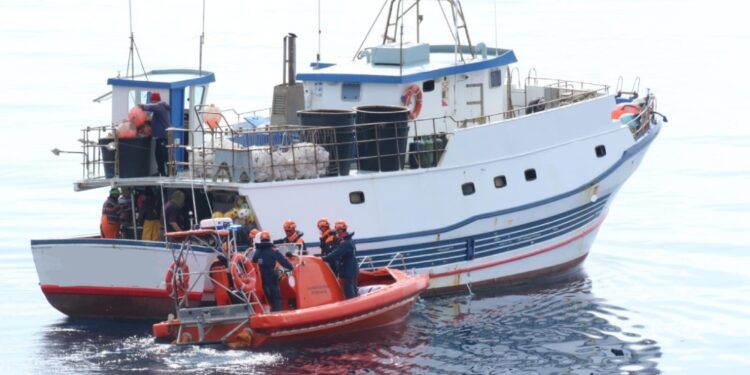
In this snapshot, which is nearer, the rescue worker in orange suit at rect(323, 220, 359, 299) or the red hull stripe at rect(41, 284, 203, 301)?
the rescue worker in orange suit at rect(323, 220, 359, 299)

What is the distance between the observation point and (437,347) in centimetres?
2398

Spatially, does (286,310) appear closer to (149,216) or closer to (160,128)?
(149,216)

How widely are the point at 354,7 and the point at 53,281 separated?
55164mm

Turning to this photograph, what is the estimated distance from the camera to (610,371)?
2298cm

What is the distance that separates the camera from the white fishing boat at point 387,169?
979 inches

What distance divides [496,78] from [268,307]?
739cm

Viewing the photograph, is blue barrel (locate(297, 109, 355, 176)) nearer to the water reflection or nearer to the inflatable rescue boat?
the inflatable rescue boat

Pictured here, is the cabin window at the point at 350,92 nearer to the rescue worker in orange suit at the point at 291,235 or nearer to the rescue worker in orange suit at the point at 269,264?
the rescue worker in orange suit at the point at 291,235

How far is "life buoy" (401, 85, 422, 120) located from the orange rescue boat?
402 cm

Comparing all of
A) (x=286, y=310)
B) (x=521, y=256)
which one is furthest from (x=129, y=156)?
(x=521, y=256)

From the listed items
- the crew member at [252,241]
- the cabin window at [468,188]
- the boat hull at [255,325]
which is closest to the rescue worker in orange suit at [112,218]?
the crew member at [252,241]

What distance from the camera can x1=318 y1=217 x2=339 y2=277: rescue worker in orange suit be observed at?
952 inches

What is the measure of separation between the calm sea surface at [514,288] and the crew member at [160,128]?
2806mm

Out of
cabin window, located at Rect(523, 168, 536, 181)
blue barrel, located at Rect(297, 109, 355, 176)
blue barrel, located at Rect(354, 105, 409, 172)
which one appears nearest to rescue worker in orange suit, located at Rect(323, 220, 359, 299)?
blue barrel, located at Rect(297, 109, 355, 176)
